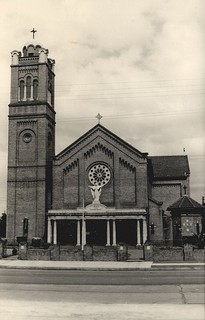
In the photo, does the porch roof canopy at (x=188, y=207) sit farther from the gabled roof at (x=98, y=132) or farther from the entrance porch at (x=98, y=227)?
the gabled roof at (x=98, y=132)

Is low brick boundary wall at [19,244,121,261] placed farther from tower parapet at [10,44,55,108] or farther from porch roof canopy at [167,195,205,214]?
tower parapet at [10,44,55,108]

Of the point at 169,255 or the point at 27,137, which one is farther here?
the point at 27,137

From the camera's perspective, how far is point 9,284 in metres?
18.0

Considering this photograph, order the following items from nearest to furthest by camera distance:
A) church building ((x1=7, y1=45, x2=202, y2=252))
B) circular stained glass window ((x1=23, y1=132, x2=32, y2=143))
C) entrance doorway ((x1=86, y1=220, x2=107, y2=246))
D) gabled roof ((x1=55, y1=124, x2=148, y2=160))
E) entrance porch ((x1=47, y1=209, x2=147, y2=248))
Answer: entrance porch ((x1=47, y1=209, x2=147, y2=248))
church building ((x1=7, y1=45, x2=202, y2=252))
entrance doorway ((x1=86, y1=220, x2=107, y2=246))
gabled roof ((x1=55, y1=124, x2=148, y2=160))
circular stained glass window ((x1=23, y1=132, x2=32, y2=143))

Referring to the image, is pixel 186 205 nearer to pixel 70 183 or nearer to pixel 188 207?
pixel 188 207

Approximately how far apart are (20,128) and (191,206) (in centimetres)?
2115

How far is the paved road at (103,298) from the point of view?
11.3m

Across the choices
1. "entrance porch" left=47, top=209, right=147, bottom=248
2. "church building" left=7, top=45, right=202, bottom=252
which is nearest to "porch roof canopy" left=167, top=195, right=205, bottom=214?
"church building" left=7, top=45, right=202, bottom=252

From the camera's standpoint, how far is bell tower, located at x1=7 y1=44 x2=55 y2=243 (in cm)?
4734

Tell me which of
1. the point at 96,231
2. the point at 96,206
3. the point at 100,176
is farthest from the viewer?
the point at 100,176

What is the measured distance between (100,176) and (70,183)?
3438mm

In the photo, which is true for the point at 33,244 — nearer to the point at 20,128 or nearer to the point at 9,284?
the point at 20,128

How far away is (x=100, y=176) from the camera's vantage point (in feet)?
155

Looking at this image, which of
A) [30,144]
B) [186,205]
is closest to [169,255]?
[186,205]
